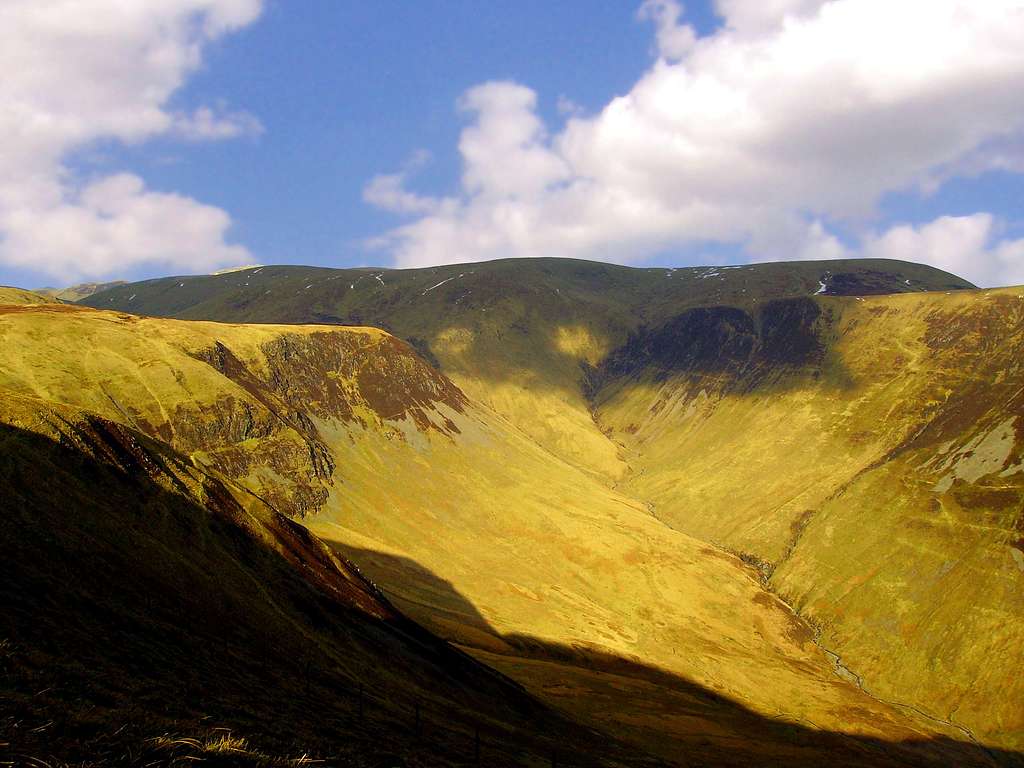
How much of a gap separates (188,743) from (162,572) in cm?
2145

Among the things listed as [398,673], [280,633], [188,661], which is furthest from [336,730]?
[398,673]

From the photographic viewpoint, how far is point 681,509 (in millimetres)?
191125

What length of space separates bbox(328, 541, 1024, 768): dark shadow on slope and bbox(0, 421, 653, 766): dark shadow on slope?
36.2 feet

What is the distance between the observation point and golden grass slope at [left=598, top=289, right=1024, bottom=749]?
10681 centimetres

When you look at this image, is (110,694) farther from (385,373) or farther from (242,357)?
(385,373)

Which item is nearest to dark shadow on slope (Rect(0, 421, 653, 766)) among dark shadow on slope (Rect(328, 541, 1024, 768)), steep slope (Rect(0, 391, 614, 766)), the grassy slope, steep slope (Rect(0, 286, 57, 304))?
steep slope (Rect(0, 391, 614, 766))

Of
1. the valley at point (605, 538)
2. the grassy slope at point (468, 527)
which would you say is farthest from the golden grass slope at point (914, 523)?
the grassy slope at point (468, 527)

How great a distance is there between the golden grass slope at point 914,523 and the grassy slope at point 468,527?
10.2m

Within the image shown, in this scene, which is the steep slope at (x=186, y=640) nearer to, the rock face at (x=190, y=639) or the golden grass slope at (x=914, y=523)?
the rock face at (x=190, y=639)

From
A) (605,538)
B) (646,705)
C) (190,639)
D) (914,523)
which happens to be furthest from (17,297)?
(914,523)

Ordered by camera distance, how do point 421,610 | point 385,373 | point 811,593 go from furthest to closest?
point 385,373
point 811,593
point 421,610

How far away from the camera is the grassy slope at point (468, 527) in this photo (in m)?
88.3

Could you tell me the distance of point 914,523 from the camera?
137m

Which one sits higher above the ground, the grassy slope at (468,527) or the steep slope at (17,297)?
the steep slope at (17,297)
